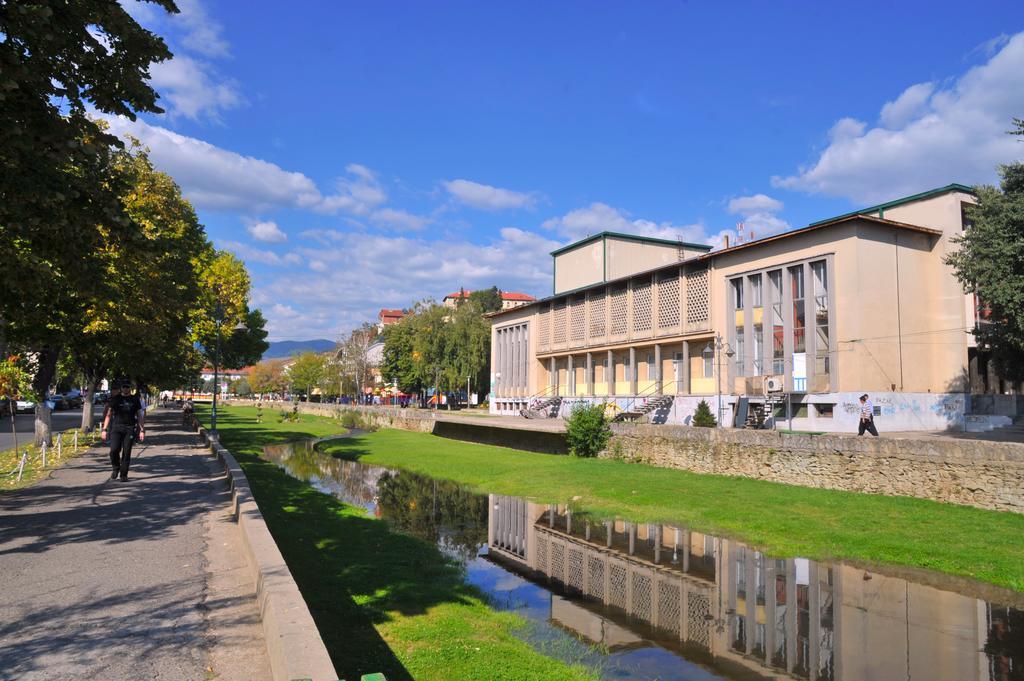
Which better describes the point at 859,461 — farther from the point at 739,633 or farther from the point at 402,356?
the point at 402,356

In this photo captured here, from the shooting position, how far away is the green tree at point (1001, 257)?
19812mm

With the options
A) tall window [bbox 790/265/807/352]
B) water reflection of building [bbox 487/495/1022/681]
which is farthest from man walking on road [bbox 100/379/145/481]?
tall window [bbox 790/265/807/352]

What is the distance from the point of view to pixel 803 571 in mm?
10172

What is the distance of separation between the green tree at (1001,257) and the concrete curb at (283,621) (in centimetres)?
2163

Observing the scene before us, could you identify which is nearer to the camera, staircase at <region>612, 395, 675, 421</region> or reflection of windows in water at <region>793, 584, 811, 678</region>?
reflection of windows in water at <region>793, 584, 811, 678</region>

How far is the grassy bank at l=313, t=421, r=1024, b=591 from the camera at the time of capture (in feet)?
34.4

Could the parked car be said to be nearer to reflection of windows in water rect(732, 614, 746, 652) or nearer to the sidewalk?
the sidewalk

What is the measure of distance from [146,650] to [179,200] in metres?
20.7

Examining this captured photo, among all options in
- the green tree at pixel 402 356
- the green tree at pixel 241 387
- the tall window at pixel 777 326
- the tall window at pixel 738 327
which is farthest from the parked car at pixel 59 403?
the green tree at pixel 241 387

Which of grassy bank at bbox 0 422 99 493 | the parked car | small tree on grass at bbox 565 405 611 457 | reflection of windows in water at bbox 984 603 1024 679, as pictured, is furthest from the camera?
the parked car

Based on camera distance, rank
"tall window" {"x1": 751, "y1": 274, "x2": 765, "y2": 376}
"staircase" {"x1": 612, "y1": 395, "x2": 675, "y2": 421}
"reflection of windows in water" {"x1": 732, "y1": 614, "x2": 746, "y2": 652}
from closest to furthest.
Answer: "reflection of windows in water" {"x1": 732, "y1": 614, "x2": 746, "y2": 652} → "tall window" {"x1": 751, "y1": 274, "x2": 765, "y2": 376} → "staircase" {"x1": 612, "y1": 395, "x2": 675, "y2": 421}

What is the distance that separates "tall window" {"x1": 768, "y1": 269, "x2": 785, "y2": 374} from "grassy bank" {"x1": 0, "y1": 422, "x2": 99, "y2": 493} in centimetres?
2745

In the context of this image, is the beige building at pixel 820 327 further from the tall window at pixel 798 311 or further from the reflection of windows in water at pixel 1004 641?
the reflection of windows in water at pixel 1004 641

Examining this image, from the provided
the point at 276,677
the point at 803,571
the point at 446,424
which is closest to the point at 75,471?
the point at 276,677
